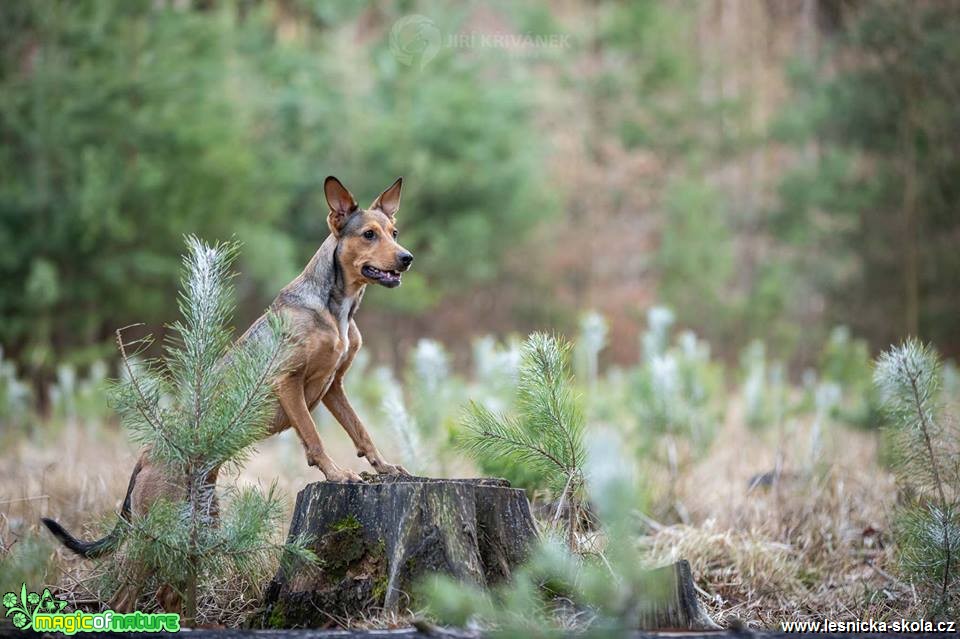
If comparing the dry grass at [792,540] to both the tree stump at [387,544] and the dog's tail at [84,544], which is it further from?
the dog's tail at [84,544]

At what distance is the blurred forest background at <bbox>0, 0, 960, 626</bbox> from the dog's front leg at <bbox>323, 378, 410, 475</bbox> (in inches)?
18.2

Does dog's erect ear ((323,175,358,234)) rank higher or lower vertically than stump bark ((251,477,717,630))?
higher

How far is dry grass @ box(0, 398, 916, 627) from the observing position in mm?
4445

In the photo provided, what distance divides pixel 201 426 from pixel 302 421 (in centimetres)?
75

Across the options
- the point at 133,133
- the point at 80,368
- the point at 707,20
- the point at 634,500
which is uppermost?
the point at 707,20

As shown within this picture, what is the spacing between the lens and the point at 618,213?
23.8 metres

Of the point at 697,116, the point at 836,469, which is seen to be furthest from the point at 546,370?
the point at 697,116

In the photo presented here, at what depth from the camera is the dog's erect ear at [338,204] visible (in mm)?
4824

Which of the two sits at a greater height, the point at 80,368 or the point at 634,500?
the point at 80,368

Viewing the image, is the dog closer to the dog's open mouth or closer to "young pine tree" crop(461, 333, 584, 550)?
the dog's open mouth

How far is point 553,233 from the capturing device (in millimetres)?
20922

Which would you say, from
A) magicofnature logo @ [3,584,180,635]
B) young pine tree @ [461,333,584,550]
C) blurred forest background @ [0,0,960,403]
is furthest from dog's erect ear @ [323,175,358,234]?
blurred forest background @ [0,0,960,403]

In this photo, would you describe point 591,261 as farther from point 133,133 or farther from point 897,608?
point 897,608

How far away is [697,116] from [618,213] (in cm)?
385
